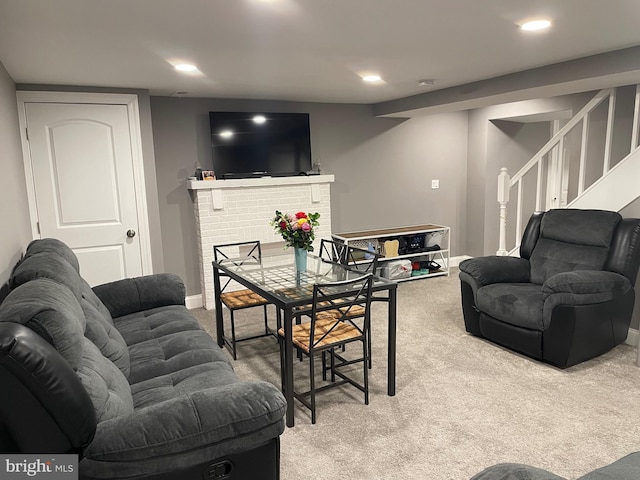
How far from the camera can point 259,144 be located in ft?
17.0

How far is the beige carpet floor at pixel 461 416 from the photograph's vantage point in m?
2.38

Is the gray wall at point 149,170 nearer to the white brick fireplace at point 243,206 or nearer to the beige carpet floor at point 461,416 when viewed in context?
the white brick fireplace at point 243,206

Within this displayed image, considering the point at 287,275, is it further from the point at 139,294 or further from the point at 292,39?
the point at 292,39

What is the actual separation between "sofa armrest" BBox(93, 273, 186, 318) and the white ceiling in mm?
1514

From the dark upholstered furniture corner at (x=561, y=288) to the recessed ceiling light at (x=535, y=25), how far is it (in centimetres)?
167

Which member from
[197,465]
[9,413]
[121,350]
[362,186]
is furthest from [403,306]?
[9,413]

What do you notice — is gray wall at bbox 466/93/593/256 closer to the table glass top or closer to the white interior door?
the table glass top

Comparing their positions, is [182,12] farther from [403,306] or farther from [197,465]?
[403,306]

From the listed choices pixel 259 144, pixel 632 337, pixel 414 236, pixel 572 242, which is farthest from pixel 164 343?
pixel 414 236

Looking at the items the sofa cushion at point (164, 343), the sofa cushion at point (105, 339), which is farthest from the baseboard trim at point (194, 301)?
the sofa cushion at point (105, 339)

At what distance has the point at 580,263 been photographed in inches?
147

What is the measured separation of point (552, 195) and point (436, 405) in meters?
4.22

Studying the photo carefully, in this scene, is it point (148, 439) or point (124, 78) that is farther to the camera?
point (124, 78)

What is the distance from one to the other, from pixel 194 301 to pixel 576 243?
12.4 ft
